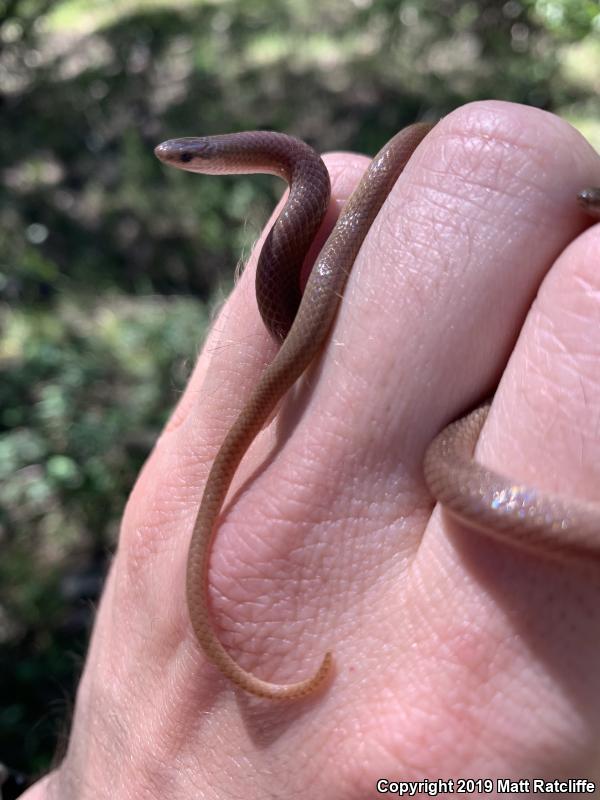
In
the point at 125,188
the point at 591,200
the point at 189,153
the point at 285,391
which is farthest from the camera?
the point at 125,188

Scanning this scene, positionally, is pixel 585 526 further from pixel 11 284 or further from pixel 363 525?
pixel 11 284

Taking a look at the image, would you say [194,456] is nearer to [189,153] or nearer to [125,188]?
[189,153]

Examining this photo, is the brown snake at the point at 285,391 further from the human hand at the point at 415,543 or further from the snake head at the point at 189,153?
the snake head at the point at 189,153

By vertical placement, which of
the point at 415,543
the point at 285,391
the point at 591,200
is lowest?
the point at 415,543

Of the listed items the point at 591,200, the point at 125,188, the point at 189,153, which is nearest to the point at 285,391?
the point at 591,200

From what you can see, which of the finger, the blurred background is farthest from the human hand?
the blurred background
